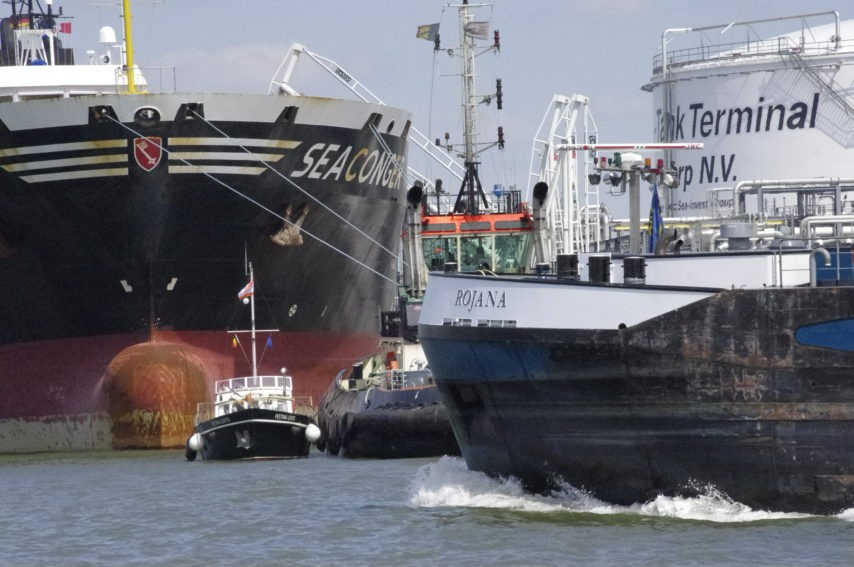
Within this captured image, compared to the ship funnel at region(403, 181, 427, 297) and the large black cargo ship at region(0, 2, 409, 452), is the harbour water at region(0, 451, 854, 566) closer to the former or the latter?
the large black cargo ship at region(0, 2, 409, 452)

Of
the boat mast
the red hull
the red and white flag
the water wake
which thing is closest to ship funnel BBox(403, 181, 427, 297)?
the red hull

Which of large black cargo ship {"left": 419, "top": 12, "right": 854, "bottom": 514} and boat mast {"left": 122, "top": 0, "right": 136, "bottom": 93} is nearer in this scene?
large black cargo ship {"left": 419, "top": 12, "right": 854, "bottom": 514}

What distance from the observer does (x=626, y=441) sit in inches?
755

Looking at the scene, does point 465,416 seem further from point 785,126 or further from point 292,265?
point 785,126

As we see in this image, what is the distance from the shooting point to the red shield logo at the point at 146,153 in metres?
35.7

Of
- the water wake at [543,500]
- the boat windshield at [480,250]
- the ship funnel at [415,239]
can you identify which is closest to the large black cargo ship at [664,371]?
the water wake at [543,500]

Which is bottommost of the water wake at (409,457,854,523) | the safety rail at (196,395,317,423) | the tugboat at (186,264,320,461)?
the water wake at (409,457,854,523)

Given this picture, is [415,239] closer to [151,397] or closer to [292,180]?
[292,180]

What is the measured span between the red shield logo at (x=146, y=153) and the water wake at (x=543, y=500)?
573 inches

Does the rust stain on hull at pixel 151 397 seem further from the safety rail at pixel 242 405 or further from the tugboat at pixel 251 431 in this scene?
the tugboat at pixel 251 431

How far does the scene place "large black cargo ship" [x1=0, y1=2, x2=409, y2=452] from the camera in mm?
35438

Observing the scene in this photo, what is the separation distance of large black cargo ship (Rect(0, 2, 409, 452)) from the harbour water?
354 inches

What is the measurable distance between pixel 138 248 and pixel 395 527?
56.6 feet

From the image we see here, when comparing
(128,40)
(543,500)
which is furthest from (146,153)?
(543,500)
